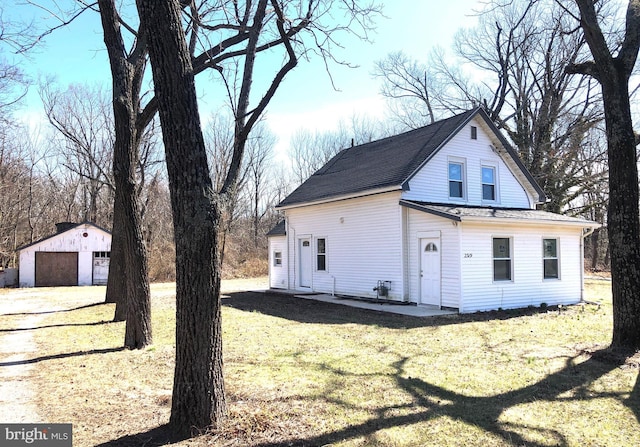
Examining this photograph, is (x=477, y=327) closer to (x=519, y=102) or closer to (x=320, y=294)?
(x=320, y=294)

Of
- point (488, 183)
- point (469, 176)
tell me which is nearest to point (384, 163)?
point (469, 176)

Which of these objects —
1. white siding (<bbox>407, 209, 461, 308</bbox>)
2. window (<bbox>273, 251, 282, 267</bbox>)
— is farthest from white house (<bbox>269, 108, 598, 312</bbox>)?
window (<bbox>273, 251, 282, 267</bbox>)

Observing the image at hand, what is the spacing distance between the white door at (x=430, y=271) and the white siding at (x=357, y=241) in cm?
73

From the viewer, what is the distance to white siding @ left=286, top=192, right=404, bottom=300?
14.8 meters

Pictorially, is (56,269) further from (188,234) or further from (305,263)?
(188,234)

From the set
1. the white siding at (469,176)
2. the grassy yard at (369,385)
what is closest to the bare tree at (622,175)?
the grassy yard at (369,385)

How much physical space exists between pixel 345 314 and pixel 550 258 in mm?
7401

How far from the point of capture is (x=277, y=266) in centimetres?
2145

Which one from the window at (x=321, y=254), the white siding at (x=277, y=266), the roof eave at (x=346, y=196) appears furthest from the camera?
the white siding at (x=277, y=266)

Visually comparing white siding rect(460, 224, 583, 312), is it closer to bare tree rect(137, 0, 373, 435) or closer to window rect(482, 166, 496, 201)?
window rect(482, 166, 496, 201)

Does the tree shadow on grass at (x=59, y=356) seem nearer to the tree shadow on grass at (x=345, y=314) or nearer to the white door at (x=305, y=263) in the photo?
the tree shadow on grass at (x=345, y=314)

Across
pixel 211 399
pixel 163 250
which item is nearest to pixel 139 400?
pixel 211 399

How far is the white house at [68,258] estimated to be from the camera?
85.9ft

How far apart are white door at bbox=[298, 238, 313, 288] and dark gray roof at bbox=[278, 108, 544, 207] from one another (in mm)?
1845
